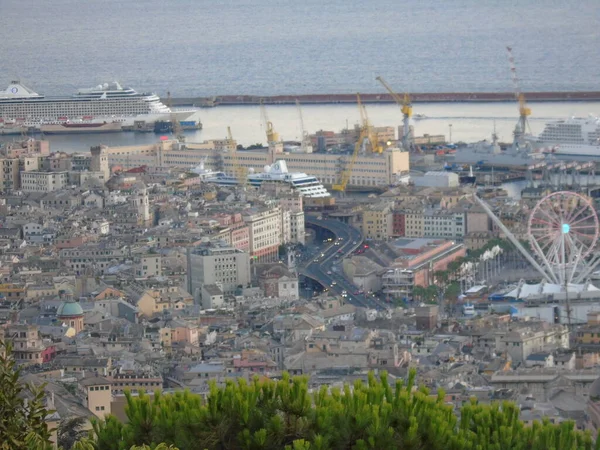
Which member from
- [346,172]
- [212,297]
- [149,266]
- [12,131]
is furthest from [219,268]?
[12,131]

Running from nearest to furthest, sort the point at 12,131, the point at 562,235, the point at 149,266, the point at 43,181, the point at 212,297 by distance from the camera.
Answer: the point at 212,297
the point at 562,235
the point at 149,266
the point at 43,181
the point at 12,131

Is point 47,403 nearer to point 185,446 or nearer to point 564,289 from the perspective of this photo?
point 185,446

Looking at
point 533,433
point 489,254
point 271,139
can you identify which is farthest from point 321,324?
point 271,139

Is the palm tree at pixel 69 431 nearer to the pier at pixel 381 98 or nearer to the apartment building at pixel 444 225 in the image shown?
the apartment building at pixel 444 225

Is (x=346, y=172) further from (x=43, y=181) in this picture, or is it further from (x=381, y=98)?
(x=381, y=98)

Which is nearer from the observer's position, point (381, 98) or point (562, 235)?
point (562, 235)

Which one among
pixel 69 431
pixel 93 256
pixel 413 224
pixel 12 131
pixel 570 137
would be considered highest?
pixel 12 131

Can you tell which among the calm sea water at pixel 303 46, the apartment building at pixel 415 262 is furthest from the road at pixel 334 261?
the calm sea water at pixel 303 46
